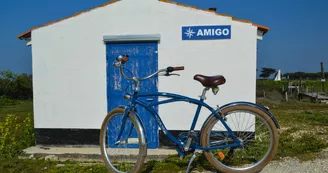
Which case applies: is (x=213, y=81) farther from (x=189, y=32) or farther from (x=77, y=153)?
(x=77, y=153)

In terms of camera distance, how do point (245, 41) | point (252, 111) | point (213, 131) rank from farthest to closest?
point (245, 41)
point (213, 131)
point (252, 111)

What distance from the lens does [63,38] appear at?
6.01 m

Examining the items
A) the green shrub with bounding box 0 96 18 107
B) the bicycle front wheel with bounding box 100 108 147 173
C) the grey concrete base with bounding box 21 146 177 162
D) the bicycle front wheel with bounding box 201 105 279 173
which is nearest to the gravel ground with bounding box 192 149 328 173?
the bicycle front wheel with bounding box 201 105 279 173

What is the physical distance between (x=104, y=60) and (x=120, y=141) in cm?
268

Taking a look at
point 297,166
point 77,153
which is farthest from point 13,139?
point 297,166

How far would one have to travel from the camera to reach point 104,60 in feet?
19.3

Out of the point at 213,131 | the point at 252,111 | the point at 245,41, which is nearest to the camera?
the point at 252,111

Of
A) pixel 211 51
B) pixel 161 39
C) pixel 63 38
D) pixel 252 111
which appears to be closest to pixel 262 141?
pixel 252 111

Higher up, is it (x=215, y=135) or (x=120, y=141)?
(x=215, y=135)

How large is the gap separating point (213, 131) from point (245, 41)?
2691mm

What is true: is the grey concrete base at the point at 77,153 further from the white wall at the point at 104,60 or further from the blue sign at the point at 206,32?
the blue sign at the point at 206,32

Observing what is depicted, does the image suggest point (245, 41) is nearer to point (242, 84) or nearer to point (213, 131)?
point (242, 84)

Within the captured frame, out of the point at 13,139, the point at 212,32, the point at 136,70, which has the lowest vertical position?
the point at 13,139

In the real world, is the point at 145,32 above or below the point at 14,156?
above
